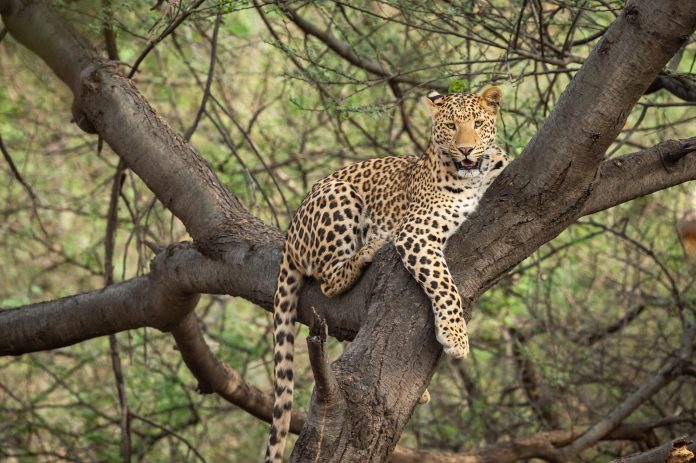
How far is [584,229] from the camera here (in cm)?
920

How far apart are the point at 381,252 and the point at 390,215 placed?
652 mm

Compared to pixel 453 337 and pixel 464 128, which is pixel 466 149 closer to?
pixel 464 128

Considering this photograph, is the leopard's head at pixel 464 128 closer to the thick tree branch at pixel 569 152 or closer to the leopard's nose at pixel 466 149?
the leopard's nose at pixel 466 149

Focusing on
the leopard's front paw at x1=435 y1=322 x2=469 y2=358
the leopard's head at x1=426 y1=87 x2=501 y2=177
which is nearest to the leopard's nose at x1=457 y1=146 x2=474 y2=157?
the leopard's head at x1=426 y1=87 x2=501 y2=177

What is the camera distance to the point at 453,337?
4.46 meters

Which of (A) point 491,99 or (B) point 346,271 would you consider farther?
(A) point 491,99

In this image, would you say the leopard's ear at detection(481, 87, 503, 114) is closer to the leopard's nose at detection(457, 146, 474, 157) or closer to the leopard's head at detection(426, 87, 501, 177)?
the leopard's head at detection(426, 87, 501, 177)

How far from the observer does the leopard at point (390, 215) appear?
4941 mm

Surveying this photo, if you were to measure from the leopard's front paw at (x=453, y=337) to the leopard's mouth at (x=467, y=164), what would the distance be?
38.9 inches

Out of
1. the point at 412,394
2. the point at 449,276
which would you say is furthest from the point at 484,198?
the point at 412,394

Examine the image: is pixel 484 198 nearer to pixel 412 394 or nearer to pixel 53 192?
pixel 412 394


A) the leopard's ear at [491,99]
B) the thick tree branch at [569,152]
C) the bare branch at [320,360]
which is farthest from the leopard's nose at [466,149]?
the bare branch at [320,360]

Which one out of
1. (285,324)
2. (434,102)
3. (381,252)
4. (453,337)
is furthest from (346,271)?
(434,102)

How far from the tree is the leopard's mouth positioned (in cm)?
61
